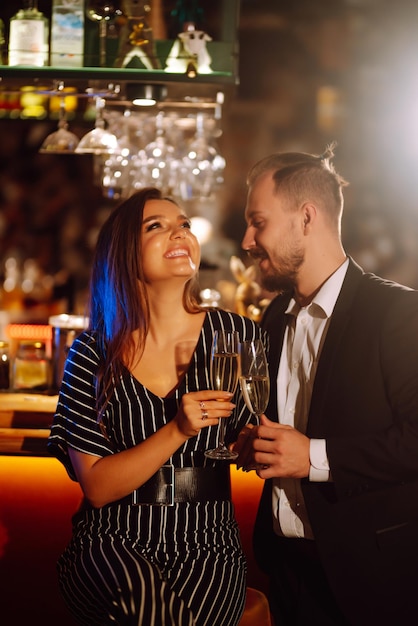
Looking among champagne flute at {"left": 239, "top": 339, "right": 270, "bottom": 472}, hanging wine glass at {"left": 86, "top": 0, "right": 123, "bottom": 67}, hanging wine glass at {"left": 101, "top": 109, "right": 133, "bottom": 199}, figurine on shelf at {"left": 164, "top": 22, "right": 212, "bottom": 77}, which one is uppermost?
hanging wine glass at {"left": 86, "top": 0, "right": 123, "bottom": 67}

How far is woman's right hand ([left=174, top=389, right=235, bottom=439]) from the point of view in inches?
71.4

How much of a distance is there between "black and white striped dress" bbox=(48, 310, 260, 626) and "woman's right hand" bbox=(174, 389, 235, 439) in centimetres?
26

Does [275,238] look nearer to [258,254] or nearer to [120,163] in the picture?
[258,254]

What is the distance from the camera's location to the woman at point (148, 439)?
1861 mm

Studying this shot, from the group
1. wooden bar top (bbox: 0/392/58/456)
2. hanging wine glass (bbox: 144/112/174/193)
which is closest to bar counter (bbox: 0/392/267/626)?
wooden bar top (bbox: 0/392/58/456)

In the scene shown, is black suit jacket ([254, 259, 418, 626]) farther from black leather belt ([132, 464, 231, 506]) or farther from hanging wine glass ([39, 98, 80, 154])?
hanging wine glass ([39, 98, 80, 154])

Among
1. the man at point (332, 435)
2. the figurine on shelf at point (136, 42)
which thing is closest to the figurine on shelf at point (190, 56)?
the figurine on shelf at point (136, 42)

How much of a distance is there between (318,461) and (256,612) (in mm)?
416

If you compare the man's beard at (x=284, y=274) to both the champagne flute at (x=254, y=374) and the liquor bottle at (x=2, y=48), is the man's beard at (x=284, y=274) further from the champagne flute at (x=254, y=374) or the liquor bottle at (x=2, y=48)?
the liquor bottle at (x=2, y=48)

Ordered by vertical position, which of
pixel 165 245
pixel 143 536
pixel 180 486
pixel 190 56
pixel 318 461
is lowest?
pixel 143 536

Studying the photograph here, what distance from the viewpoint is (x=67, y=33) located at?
274cm

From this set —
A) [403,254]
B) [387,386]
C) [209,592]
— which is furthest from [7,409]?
[403,254]

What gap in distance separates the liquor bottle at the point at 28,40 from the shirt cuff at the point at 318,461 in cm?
157

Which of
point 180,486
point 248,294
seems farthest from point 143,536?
point 248,294
